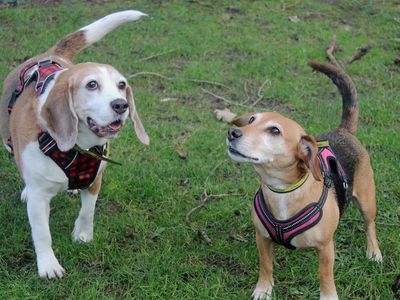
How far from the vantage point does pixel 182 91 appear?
6.25 m

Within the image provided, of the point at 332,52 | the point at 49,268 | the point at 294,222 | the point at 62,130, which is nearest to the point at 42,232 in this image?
the point at 49,268

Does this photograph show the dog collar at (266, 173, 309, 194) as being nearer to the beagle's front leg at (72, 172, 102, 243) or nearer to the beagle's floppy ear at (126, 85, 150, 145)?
the beagle's floppy ear at (126, 85, 150, 145)

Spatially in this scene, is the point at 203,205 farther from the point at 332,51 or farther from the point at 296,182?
the point at 332,51

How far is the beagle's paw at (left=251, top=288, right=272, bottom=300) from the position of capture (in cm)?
341

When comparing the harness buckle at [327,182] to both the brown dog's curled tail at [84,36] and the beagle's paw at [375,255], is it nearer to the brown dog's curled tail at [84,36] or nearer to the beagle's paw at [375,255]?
the beagle's paw at [375,255]

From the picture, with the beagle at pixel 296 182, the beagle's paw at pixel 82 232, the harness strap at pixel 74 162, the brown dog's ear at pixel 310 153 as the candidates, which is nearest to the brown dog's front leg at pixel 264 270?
the beagle at pixel 296 182

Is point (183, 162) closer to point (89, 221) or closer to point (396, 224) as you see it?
point (89, 221)

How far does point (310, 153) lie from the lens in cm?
295

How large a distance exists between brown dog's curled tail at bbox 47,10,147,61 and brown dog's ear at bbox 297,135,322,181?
6.28 feet

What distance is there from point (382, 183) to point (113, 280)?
2.29 metres

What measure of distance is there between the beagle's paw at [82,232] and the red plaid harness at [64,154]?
35 centimetres

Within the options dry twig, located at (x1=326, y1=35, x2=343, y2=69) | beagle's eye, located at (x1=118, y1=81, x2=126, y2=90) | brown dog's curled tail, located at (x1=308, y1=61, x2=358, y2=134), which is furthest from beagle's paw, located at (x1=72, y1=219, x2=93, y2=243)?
dry twig, located at (x1=326, y1=35, x2=343, y2=69)

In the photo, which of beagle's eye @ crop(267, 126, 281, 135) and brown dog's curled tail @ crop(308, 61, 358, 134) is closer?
beagle's eye @ crop(267, 126, 281, 135)

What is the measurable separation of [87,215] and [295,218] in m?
1.42
